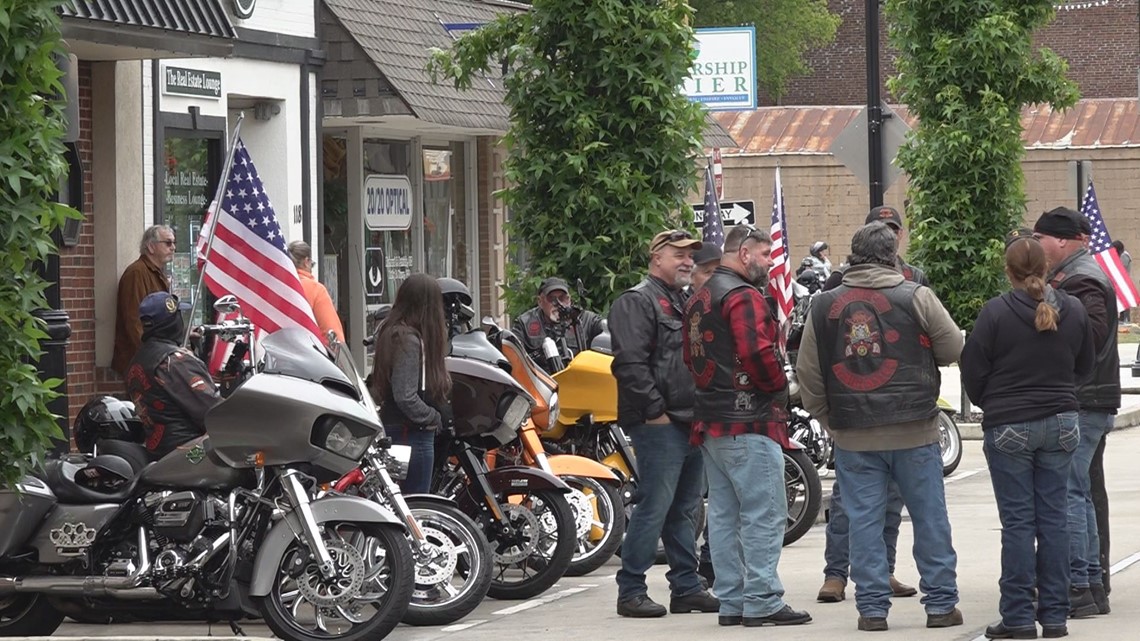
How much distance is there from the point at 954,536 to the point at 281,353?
18.4 ft

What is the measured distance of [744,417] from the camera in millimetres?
9648

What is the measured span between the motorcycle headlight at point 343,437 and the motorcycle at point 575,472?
2237mm

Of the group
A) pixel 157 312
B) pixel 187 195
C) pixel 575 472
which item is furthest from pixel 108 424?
pixel 187 195

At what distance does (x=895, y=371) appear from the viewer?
9.30 metres

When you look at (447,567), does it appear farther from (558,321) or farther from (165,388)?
(558,321)

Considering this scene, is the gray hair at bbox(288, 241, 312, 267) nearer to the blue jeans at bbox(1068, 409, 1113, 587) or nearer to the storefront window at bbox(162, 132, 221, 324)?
the storefront window at bbox(162, 132, 221, 324)

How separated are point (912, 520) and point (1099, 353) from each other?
125 centimetres

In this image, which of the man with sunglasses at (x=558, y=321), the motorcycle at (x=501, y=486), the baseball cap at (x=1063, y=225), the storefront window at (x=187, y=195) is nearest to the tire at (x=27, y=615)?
the motorcycle at (x=501, y=486)

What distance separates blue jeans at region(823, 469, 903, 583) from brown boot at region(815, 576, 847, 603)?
0.07 feet

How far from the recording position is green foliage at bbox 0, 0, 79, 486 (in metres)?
8.50

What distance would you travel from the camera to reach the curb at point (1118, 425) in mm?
21344

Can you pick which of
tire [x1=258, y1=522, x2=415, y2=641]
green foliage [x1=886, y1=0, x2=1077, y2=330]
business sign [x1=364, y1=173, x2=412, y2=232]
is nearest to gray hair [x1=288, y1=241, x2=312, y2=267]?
tire [x1=258, y1=522, x2=415, y2=641]

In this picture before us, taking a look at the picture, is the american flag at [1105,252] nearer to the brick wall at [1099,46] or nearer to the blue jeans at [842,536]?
the blue jeans at [842,536]

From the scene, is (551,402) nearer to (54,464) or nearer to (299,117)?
(54,464)
